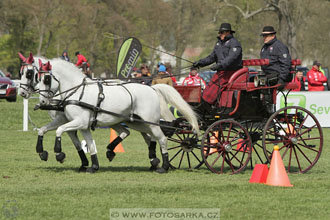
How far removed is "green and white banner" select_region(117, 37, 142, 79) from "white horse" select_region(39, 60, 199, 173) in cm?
672

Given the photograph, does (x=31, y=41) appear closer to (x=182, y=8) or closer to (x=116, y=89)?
(x=182, y=8)

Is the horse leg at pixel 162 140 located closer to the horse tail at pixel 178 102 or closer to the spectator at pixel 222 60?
the horse tail at pixel 178 102

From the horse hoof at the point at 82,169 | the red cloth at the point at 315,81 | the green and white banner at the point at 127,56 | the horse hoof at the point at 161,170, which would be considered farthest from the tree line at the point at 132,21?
the horse hoof at the point at 82,169

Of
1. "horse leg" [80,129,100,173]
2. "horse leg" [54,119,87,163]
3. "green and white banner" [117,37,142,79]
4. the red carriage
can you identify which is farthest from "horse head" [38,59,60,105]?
"green and white banner" [117,37,142,79]

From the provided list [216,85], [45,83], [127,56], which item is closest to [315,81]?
[127,56]

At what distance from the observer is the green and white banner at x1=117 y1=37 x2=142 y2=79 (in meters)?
18.2

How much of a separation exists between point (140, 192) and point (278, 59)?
141 inches

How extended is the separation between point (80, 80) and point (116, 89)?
1.93ft

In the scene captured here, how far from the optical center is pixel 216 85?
11289 mm

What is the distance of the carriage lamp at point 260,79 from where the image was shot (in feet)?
35.7

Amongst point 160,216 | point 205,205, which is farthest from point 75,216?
point 205,205

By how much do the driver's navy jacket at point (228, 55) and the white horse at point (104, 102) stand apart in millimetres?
869

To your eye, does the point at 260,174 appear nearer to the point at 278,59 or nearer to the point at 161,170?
the point at 161,170

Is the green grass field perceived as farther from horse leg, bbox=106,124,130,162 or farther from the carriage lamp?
the carriage lamp
